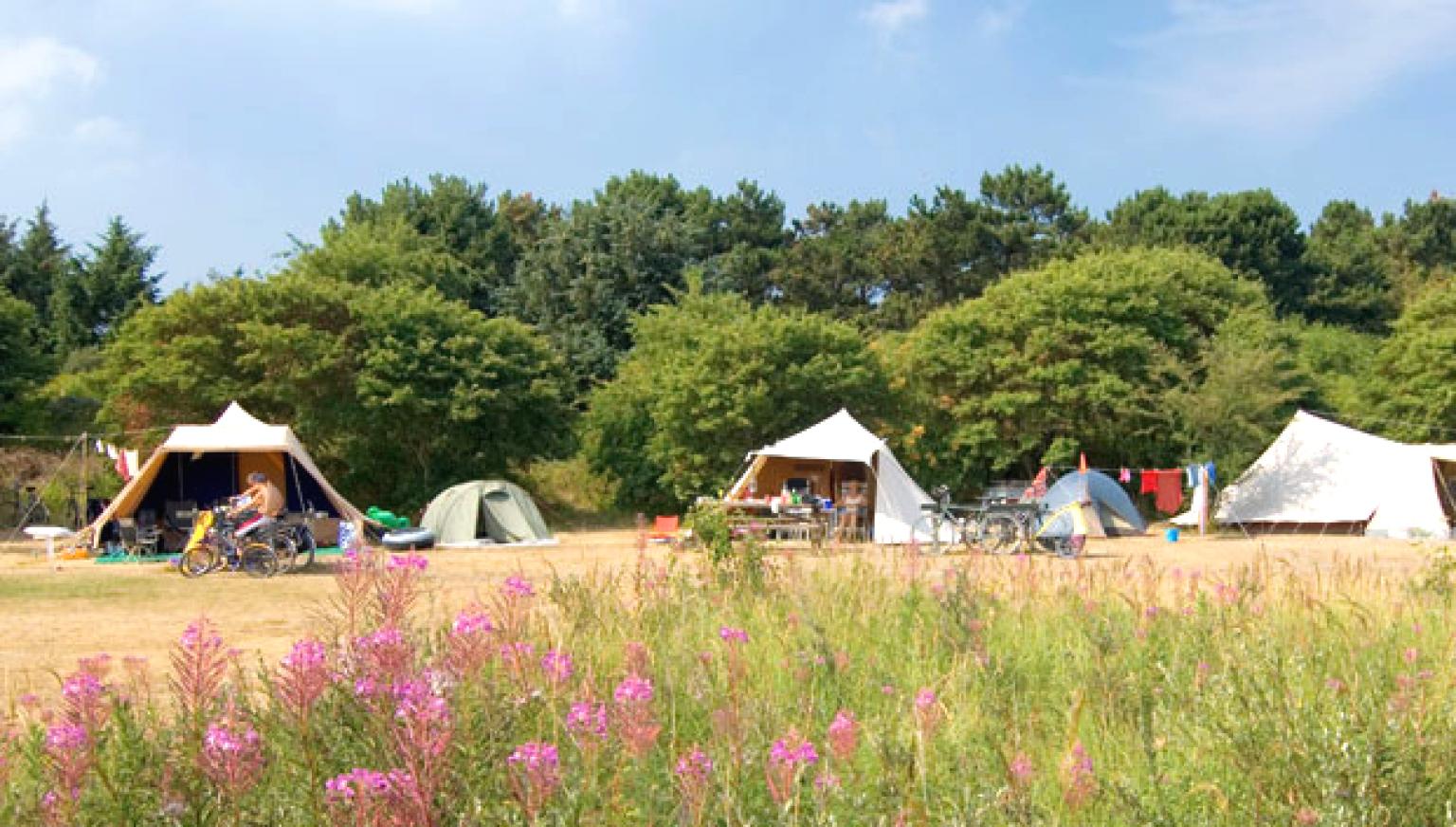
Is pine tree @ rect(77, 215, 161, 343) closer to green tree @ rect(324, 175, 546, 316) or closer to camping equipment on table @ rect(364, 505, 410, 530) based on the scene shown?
green tree @ rect(324, 175, 546, 316)

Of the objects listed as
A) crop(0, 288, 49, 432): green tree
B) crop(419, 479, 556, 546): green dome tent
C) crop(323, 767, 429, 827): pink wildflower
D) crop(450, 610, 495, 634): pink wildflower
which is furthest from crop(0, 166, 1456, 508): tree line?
crop(323, 767, 429, 827): pink wildflower

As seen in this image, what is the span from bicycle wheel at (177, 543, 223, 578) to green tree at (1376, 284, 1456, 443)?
1954 centimetres

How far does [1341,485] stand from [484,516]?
515 inches

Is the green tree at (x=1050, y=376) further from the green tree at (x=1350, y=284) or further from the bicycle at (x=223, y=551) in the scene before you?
the green tree at (x=1350, y=284)

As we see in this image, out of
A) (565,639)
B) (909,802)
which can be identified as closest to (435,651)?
(565,639)

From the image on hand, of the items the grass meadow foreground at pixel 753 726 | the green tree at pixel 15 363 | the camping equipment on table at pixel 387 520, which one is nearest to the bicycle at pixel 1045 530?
the camping equipment on table at pixel 387 520

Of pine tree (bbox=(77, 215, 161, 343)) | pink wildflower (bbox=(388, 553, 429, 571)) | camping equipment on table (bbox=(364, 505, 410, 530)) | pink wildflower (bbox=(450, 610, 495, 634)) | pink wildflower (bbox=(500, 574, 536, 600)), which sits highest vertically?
pine tree (bbox=(77, 215, 161, 343))

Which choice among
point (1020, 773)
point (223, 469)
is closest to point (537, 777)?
Result: point (1020, 773)

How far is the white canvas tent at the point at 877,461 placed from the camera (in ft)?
55.8

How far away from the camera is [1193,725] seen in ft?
9.62

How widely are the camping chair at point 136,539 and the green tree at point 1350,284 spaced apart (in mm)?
31297

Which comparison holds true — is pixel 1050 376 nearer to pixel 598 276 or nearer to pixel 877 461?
pixel 877 461

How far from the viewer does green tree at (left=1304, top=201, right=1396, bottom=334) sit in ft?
115

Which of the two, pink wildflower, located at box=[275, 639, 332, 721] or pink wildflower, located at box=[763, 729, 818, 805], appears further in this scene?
pink wildflower, located at box=[275, 639, 332, 721]
